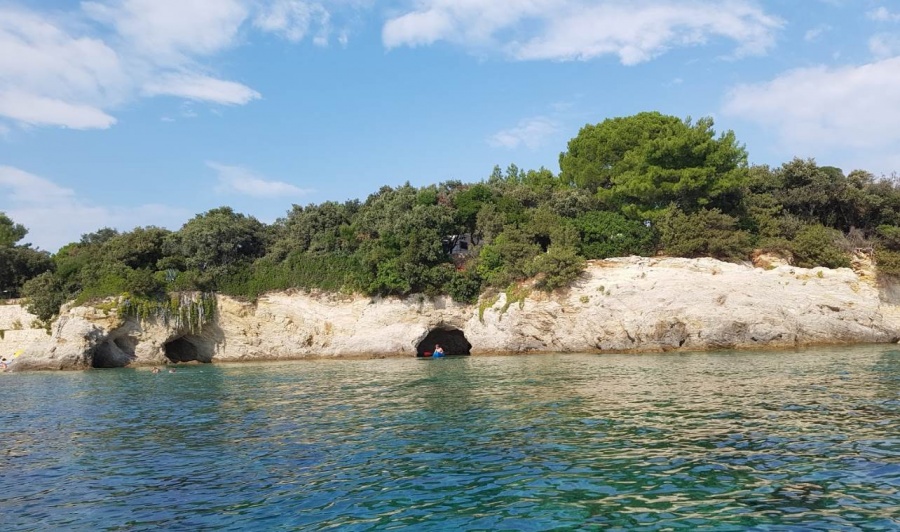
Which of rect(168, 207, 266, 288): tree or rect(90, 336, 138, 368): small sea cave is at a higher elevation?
rect(168, 207, 266, 288): tree

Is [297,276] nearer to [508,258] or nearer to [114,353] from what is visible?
[114,353]

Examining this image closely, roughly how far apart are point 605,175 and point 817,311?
18.9 metres

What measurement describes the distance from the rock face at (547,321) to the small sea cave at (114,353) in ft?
0.23

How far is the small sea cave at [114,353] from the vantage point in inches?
1631

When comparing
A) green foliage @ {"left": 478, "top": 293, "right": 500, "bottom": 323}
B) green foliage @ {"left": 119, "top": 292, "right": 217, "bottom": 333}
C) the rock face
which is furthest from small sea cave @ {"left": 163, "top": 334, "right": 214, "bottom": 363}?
green foliage @ {"left": 478, "top": 293, "right": 500, "bottom": 323}

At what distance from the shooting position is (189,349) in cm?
4609

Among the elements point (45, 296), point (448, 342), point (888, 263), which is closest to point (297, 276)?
point (448, 342)

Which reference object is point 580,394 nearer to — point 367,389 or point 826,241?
point 367,389

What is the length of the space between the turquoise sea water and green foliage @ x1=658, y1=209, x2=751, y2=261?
1704cm

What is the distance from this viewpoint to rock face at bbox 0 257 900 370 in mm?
33969

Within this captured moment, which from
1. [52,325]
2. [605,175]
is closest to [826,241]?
[605,175]

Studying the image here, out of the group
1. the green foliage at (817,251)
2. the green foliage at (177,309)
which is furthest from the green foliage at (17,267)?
the green foliage at (817,251)

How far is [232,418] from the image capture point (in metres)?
15.7

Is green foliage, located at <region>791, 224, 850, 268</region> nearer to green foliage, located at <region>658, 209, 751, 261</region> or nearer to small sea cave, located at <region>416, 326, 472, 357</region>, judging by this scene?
green foliage, located at <region>658, 209, 751, 261</region>
